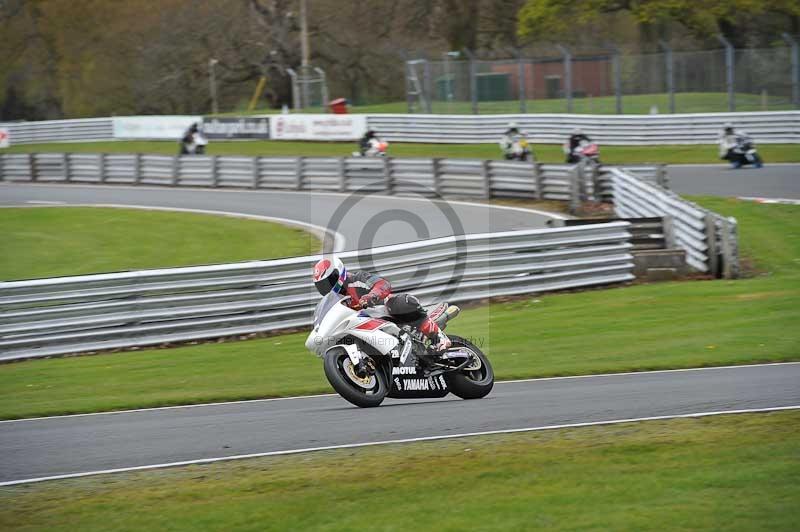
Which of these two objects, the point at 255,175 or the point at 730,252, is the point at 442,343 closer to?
the point at 730,252

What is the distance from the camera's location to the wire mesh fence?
3372cm

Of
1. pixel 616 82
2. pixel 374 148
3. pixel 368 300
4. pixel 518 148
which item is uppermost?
pixel 616 82

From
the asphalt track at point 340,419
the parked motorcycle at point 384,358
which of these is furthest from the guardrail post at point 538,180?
the parked motorcycle at point 384,358

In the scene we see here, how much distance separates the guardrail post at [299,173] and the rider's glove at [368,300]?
846 inches

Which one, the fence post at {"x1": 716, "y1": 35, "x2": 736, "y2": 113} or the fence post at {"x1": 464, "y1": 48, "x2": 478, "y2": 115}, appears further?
the fence post at {"x1": 464, "y1": 48, "x2": 478, "y2": 115}

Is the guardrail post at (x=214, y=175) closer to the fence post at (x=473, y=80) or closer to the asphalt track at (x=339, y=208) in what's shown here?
the asphalt track at (x=339, y=208)

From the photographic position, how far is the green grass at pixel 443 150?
31.9m

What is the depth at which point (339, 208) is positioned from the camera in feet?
84.5

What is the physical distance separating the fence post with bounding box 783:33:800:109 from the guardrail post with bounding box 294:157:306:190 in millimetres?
15497

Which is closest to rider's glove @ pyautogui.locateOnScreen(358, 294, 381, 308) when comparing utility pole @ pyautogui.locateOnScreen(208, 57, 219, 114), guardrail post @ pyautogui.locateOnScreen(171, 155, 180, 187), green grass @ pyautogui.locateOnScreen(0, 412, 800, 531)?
green grass @ pyautogui.locateOnScreen(0, 412, 800, 531)

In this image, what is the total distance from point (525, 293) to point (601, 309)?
178 centimetres

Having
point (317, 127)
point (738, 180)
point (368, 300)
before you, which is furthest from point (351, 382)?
point (317, 127)

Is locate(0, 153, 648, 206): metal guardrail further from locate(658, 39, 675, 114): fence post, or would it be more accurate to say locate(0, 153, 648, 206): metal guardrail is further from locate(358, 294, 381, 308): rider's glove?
locate(358, 294, 381, 308): rider's glove

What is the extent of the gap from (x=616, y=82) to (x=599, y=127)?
1.60 metres
